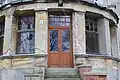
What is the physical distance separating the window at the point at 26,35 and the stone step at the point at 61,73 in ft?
7.36

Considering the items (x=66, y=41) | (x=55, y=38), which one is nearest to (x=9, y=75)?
(x=55, y=38)

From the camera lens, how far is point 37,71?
13.7 m

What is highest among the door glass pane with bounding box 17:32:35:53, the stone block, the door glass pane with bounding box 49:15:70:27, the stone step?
the door glass pane with bounding box 49:15:70:27

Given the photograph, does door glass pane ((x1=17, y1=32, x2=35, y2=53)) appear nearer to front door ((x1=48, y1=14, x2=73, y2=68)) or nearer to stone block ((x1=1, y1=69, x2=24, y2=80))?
front door ((x1=48, y1=14, x2=73, y2=68))

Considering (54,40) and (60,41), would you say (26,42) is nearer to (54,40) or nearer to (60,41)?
(54,40)

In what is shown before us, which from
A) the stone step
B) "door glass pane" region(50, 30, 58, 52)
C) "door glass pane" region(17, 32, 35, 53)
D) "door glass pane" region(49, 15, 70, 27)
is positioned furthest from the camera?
"door glass pane" region(49, 15, 70, 27)

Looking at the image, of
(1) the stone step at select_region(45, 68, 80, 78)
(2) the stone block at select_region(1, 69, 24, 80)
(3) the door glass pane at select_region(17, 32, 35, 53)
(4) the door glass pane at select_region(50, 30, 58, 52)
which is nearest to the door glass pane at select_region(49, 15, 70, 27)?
(4) the door glass pane at select_region(50, 30, 58, 52)

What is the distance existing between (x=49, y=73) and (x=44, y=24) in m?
3.16

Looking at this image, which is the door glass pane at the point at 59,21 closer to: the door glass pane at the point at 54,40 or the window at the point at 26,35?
the door glass pane at the point at 54,40

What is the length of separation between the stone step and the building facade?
0.06m

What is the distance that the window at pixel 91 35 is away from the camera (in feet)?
54.2

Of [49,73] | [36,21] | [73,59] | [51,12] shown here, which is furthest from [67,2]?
[49,73]

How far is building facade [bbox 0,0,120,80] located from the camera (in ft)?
48.3

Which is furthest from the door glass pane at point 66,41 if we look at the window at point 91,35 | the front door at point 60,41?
the window at point 91,35
